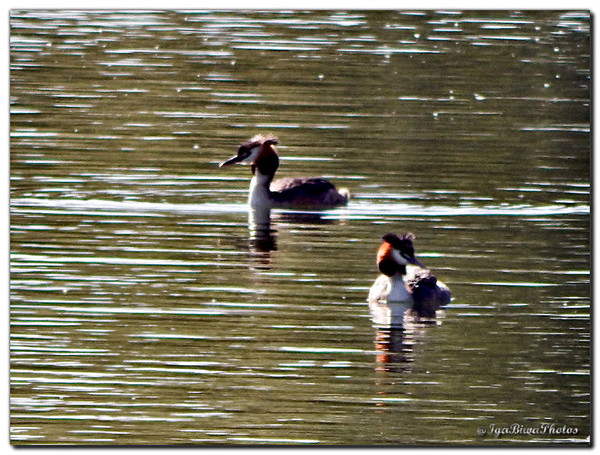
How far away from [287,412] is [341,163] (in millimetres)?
3294

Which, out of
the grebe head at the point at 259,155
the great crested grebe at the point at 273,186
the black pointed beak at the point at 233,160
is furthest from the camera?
the black pointed beak at the point at 233,160

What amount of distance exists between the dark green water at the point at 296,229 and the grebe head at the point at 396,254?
16 centimetres

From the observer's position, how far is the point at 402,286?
11992 millimetres

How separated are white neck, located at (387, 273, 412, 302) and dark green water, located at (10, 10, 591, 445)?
17 cm

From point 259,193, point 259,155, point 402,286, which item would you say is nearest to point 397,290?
point 402,286

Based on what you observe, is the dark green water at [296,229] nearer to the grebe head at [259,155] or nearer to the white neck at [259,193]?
the grebe head at [259,155]

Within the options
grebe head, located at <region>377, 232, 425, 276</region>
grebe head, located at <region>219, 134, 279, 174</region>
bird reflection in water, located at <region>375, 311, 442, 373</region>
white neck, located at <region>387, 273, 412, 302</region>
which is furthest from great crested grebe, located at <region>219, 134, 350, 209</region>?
bird reflection in water, located at <region>375, 311, 442, 373</region>

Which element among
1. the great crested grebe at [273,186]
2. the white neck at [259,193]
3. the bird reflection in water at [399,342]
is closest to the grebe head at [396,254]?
the bird reflection in water at [399,342]

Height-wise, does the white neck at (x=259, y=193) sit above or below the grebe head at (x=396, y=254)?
above

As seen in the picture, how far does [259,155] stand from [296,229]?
0.60m

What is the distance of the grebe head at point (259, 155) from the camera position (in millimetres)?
13141

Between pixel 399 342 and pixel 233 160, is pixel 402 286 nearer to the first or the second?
pixel 399 342

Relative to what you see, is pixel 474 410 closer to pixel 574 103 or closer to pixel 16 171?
pixel 574 103

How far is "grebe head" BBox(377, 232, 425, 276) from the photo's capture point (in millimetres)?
12000
